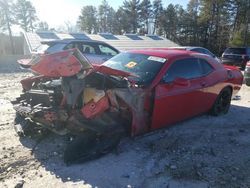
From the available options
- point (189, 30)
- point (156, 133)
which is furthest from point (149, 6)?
point (156, 133)

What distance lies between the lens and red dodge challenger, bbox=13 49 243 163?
407 centimetres

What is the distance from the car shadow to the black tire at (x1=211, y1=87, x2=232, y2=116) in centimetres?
79

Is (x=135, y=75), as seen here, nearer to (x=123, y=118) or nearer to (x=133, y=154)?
(x=123, y=118)

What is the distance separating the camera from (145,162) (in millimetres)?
4180

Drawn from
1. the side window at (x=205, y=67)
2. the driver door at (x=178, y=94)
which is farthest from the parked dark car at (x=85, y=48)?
the driver door at (x=178, y=94)

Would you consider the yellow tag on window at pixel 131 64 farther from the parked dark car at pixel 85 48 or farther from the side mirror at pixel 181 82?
the parked dark car at pixel 85 48

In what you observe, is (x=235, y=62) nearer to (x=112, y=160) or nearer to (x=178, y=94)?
(x=178, y=94)

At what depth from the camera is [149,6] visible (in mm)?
49094

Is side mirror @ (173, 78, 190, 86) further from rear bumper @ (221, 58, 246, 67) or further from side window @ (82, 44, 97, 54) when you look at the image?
rear bumper @ (221, 58, 246, 67)

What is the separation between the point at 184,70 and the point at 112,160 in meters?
2.27

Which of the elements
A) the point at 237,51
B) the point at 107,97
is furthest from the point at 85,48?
the point at 237,51

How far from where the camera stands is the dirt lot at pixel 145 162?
3.65 meters

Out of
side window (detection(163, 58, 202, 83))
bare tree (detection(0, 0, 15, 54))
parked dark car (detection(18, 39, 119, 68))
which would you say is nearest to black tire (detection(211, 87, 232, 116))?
side window (detection(163, 58, 202, 83))

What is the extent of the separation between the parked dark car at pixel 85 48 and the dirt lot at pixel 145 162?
16.1 feet
